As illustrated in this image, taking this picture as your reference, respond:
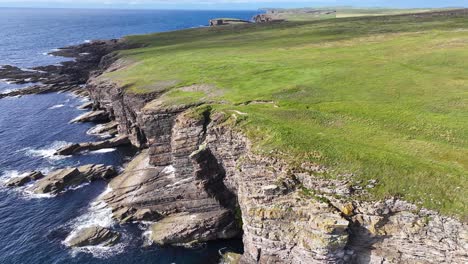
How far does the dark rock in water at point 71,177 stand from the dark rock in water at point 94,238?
15652 mm

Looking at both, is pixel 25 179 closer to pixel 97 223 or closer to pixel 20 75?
pixel 97 223

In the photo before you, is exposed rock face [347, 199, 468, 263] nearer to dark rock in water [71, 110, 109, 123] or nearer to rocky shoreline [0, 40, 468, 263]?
rocky shoreline [0, 40, 468, 263]

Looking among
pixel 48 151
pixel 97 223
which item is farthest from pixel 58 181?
pixel 48 151

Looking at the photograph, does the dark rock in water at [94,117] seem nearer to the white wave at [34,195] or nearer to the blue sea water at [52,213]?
the blue sea water at [52,213]

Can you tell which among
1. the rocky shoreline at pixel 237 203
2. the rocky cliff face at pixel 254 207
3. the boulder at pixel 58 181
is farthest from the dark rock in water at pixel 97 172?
the rocky cliff face at pixel 254 207

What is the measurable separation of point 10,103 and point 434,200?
124540mm

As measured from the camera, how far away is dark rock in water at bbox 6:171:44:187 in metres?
66.3

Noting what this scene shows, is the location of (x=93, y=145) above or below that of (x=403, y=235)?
below

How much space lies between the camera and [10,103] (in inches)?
4700

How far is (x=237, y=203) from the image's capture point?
52594 millimetres

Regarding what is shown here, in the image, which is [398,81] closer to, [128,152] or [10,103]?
[128,152]

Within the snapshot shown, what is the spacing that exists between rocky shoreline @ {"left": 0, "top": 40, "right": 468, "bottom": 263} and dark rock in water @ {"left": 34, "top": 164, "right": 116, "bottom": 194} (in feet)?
0.56

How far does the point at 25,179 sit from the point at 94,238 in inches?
1025

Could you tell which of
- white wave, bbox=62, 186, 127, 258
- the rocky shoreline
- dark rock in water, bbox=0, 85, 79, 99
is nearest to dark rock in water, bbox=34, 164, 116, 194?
the rocky shoreline
